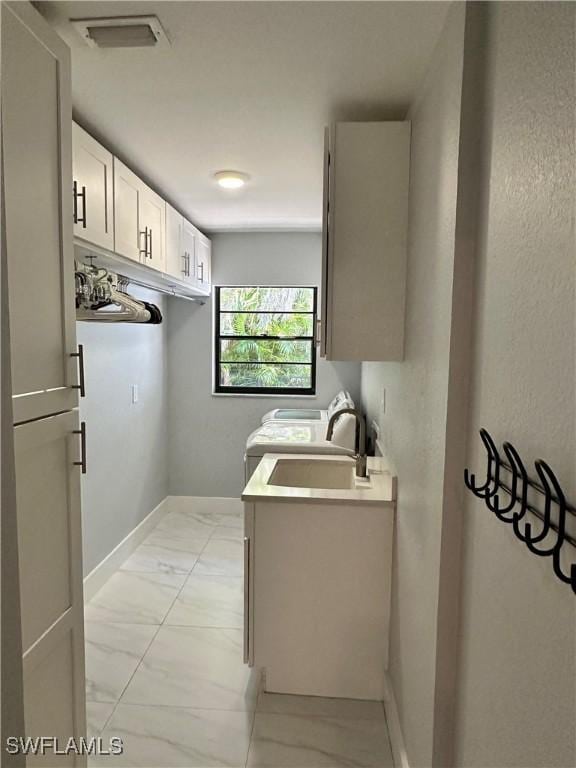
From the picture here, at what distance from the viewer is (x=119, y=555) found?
3342 millimetres

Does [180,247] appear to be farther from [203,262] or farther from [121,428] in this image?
[121,428]

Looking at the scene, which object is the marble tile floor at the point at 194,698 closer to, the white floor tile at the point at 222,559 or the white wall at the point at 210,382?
the white floor tile at the point at 222,559

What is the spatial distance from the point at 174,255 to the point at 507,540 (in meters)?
2.85

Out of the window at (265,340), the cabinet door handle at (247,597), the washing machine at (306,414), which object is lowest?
the cabinet door handle at (247,597)

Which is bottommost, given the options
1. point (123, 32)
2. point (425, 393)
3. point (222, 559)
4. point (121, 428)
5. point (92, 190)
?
point (222, 559)

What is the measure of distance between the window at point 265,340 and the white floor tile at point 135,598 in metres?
1.85

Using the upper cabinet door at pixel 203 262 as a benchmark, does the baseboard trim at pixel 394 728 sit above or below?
below

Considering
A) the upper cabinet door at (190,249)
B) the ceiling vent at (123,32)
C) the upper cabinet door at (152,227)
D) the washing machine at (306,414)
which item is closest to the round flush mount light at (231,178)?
the upper cabinet door at (152,227)

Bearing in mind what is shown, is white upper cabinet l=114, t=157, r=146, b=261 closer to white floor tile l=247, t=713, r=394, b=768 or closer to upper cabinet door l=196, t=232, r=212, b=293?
upper cabinet door l=196, t=232, r=212, b=293

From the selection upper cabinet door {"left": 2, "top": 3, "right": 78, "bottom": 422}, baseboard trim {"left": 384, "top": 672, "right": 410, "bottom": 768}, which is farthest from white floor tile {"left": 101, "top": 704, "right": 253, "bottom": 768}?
upper cabinet door {"left": 2, "top": 3, "right": 78, "bottom": 422}

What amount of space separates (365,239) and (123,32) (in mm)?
1062

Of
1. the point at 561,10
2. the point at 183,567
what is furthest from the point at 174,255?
the point at 561,10

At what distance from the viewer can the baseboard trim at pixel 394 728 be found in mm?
1713

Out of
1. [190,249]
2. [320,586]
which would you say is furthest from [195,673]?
[190,249]
